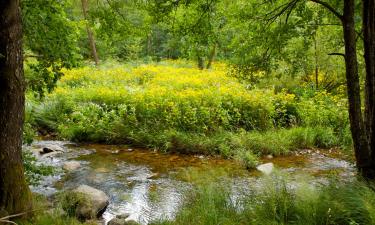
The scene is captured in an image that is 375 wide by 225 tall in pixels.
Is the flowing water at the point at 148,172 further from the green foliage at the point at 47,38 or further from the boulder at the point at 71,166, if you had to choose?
the green foliage at the point at 47,38

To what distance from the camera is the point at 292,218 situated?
15.6 ft

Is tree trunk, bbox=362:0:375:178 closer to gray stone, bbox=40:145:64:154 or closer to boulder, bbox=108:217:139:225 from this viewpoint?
boulder, bbox=108:217:139:225

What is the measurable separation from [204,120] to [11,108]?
23.3 feet

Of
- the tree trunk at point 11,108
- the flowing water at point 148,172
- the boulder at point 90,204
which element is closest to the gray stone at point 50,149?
the flowing water at point 148,172

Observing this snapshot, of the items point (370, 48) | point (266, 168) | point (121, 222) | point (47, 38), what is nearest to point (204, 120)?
point (266, 168)

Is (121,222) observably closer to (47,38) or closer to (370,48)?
(47,38)

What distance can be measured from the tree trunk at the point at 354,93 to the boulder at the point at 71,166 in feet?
21.1

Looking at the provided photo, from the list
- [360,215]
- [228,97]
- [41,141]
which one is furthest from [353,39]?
[41,141]

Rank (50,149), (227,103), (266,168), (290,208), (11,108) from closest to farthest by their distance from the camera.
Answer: (11,108) → (290,208) → (266,168) → (50,149) → (227,103)

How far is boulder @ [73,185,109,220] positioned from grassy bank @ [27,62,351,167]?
155 inches

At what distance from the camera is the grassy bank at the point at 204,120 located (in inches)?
416

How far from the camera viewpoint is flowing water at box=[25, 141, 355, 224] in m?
7.17

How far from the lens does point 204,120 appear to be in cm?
1127

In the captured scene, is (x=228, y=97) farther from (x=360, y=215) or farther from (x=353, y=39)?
(x=360, y=215)
